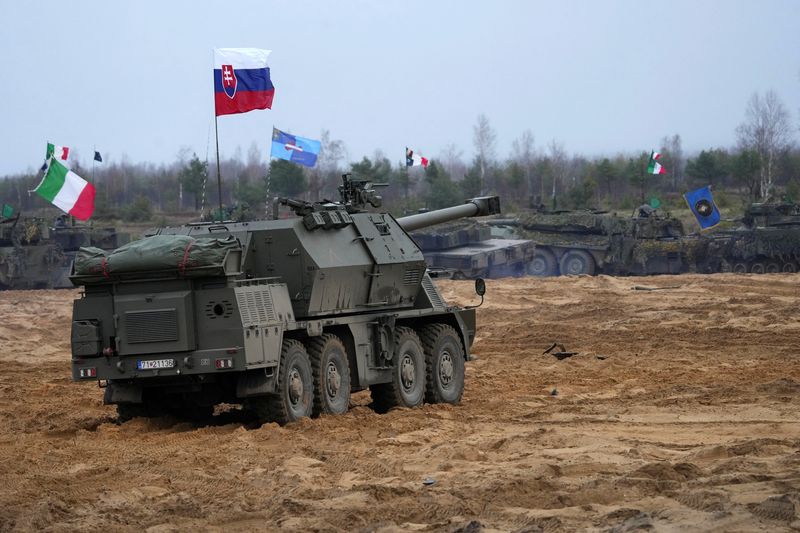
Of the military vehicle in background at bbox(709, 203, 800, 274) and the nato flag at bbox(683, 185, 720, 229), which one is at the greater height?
the nato flag at bbox(683, 185, 720, 229)

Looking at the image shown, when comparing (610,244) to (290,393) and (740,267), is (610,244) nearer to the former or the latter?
(740,267)

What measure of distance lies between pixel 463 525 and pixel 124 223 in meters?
48.2

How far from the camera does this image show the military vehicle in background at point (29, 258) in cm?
3750

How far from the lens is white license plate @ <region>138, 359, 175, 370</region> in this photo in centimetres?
1197

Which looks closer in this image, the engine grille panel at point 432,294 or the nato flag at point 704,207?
the engine grille panel at point 432,294

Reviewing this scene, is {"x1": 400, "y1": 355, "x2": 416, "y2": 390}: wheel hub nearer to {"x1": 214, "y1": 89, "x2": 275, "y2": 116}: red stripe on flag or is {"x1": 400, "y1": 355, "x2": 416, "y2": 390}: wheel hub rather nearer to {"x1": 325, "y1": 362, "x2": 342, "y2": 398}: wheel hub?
{"x1": 325, "y1": 362, "x2": 342, "y2": 398}: wheel hub

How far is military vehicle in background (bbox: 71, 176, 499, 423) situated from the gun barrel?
3.87 ft

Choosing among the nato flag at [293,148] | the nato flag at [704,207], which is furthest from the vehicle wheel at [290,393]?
the nato flag at [704,207]

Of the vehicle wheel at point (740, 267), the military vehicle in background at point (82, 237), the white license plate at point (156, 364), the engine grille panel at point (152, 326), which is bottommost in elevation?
the white license plate at point (156, 364)

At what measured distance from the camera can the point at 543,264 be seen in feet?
133

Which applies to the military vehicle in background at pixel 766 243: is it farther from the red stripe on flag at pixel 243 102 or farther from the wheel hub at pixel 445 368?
the wheel hub at pixel 445 368

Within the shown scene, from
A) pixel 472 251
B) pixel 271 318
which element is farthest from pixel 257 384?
pixel 472 251

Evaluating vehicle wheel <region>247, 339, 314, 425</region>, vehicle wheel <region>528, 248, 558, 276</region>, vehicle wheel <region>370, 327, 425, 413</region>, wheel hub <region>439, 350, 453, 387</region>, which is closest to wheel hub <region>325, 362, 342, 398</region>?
vehicle wheel <region>247, 339, 314, 425</region>

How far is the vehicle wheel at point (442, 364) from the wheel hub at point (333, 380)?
1.76 meters
